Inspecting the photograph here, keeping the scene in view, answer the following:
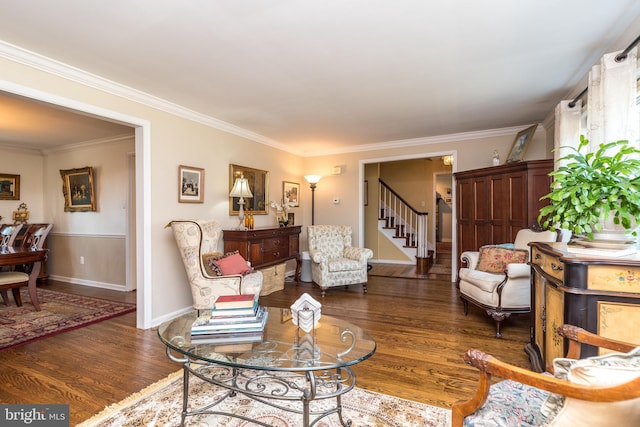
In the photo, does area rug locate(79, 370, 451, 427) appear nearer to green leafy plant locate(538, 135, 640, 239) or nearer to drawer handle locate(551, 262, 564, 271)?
drawer handle locate(551, 262, 564, 271)

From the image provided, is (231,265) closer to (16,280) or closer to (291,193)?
(16,280)

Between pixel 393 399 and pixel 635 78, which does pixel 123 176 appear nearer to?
pixel 393 399

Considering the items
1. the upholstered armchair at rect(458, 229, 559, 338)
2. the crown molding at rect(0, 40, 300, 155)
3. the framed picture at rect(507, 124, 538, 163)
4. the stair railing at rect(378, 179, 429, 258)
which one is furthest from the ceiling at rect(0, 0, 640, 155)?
the stair railing at rect(378, 179, 429, 258)

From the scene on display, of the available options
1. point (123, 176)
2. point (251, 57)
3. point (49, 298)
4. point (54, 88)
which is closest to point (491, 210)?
point (251, 57)

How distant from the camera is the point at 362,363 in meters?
2.40

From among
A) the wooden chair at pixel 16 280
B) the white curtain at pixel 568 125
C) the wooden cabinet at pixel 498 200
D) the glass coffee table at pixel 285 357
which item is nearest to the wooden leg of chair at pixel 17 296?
the wooden chair at pixel 16 280

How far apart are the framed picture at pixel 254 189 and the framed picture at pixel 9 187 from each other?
12.9 ft

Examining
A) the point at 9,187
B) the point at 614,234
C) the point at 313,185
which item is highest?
the point at 313,185

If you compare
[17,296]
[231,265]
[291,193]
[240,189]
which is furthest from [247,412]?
[291,193]

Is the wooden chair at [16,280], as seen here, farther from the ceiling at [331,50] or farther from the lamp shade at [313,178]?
the lamp shade at [313,178]

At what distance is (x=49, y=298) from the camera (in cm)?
431

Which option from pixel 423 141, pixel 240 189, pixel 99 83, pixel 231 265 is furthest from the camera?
pixel 423 141

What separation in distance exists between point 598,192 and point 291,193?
15.2 ft

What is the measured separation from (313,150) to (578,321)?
Result: 16.5 ft
